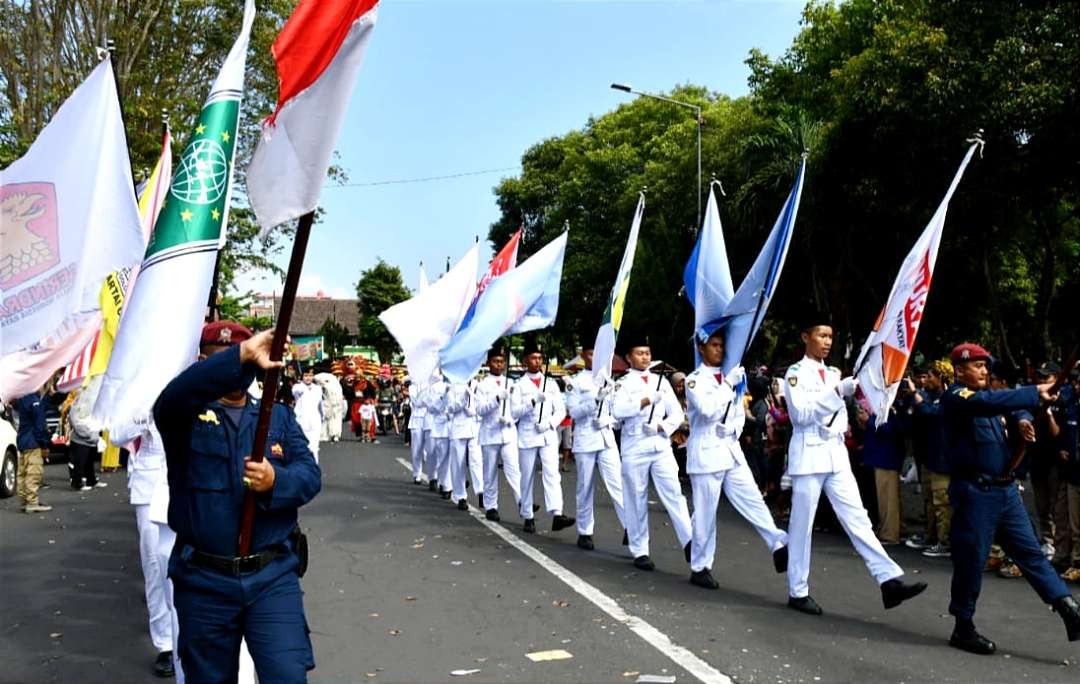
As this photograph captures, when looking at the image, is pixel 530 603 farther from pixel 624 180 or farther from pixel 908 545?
pixel 624 180

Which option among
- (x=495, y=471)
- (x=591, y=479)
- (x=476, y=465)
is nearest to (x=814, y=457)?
(x=591, y=479)

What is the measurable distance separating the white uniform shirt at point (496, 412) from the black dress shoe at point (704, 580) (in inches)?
186

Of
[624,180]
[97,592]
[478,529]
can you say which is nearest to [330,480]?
[478,529]

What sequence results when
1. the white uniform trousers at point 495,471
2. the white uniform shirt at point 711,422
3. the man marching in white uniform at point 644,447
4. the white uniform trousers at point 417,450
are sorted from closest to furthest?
the white uniform shirt at point 711,422 < the man marching in white uniform at point 644,447 < the white uniform trousers at point 495,471 < the white uniform trousers at point 417,450

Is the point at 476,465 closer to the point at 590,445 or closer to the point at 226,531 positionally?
the point at 590,445

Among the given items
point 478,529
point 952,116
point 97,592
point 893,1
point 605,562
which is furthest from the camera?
point 893,1

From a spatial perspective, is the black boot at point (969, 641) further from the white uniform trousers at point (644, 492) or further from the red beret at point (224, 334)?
the red beret at point (224, 334)

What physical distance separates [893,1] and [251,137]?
13631mm

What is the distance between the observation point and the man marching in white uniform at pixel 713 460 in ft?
27.9

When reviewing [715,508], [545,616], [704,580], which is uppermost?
[715,508]

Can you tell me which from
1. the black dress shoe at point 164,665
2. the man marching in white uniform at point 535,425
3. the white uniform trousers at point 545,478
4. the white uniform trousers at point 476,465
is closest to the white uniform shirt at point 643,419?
the white uniform trousers at point 545,478

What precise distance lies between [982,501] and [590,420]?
4952 mm

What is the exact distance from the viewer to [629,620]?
7.07 meters

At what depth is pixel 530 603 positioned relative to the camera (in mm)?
7699
